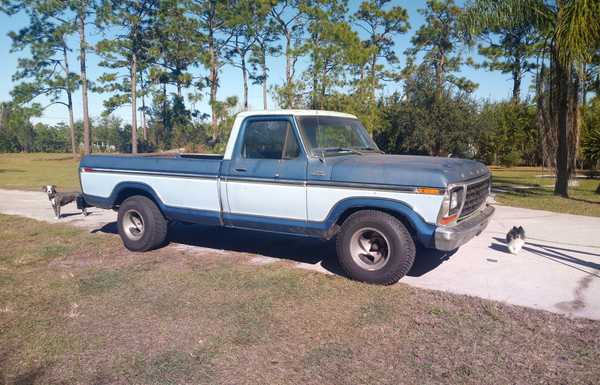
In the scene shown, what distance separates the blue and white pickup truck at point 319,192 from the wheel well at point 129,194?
0.11ft

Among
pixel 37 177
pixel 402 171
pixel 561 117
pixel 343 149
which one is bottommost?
pixel 37 177

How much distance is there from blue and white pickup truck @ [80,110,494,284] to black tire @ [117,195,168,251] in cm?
2

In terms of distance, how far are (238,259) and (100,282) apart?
1.80 meters

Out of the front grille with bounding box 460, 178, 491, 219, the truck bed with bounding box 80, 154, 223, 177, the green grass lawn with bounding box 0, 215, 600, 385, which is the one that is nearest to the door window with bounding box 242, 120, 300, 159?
the truck bed with bounding box 80, 154, 223, 177

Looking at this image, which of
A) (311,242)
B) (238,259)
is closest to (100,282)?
(238,259)

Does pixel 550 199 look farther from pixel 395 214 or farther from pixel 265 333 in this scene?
pixel 265 333

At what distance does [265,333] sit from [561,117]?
11.6 metres

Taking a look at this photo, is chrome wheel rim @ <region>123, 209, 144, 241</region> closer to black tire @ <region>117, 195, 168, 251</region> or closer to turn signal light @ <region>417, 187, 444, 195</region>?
black tire @ <region>117, 195, 168, 251</region>

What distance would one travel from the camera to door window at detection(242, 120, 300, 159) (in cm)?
569

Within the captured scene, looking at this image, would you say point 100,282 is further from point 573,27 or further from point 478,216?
point 573,27

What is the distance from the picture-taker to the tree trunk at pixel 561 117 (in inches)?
474

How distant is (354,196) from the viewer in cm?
516

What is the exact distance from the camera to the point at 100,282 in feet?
17.9

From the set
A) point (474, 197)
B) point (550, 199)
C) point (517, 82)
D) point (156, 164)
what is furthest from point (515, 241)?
point (517, 82)
